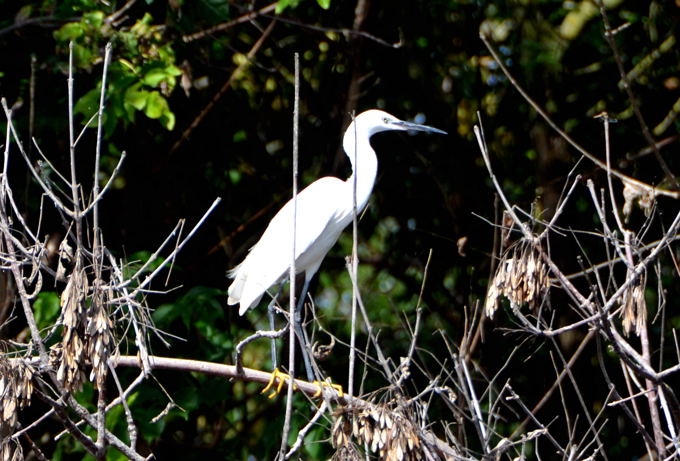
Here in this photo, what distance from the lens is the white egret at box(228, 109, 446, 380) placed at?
399 centimetres

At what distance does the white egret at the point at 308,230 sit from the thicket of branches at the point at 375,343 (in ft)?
0.78

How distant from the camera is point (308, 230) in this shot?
4.14m

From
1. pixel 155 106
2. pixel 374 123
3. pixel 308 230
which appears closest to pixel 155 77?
pixel 155 106

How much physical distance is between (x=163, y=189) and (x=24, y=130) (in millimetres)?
944

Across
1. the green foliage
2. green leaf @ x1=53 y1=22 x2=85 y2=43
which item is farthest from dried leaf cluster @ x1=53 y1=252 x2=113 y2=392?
green leaf @ x1=53 y1=22 x2=85 y2=43

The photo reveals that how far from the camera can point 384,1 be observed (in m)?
5.46

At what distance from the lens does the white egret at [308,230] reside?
157 inches

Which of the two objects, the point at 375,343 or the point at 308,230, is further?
the point at 308,230

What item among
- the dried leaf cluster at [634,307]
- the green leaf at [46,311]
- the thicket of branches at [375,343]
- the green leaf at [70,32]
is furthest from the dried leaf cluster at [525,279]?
the green leaf at [70,32]

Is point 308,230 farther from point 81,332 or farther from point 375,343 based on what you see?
point 81,332

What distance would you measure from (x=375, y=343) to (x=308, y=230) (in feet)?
5.73

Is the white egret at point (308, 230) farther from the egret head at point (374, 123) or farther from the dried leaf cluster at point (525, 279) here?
the dried leaf cluster at point (525, 279)

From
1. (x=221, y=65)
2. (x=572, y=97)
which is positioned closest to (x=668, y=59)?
→ (x=572, y=97)

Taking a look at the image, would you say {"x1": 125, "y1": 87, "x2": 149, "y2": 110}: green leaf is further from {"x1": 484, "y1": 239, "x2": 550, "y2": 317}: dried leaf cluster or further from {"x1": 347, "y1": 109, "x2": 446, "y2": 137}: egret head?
{"x1": 484, "y1": 239, "x2": 550, "y2": 317}: dried leaf cluster
